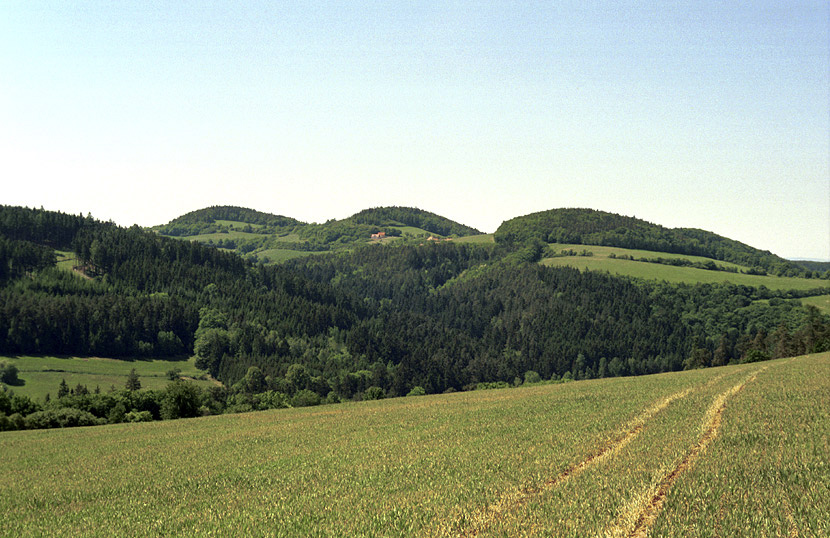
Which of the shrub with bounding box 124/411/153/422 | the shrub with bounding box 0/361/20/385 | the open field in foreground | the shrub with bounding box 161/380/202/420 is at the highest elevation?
the open field in foreground

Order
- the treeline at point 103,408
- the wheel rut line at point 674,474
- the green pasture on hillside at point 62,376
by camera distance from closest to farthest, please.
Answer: the wheel rut line at point 674,474, the treeline at point 103,408, the green pasture on hillside at point 62,376

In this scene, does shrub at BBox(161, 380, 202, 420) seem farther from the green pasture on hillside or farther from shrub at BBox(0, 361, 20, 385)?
shrub at BBox(0, 361, 20, 385)

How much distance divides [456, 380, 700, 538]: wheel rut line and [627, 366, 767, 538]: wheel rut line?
3557 mm

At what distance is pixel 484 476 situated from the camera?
1107 inches

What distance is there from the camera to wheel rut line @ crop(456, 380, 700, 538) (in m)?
21.0

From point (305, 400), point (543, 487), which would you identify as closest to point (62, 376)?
point (305, 400)

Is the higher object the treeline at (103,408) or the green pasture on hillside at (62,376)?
the treeline at (103,408)

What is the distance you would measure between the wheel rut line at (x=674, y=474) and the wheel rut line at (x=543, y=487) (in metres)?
3.56

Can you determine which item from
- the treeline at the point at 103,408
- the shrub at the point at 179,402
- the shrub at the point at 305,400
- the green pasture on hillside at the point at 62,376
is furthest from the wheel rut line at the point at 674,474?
the green pasture on hillside at the point at 62,376

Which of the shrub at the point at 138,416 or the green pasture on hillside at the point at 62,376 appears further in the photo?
the green pasture on hillside at the point at 62,376

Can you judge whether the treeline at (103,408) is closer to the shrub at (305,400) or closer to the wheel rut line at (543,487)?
the shrub at (305,400)

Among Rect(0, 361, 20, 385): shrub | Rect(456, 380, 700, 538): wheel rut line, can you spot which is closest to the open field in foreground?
Rect(456, 380, 700, 538): wheel rut line

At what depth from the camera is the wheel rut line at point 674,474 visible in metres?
19.5

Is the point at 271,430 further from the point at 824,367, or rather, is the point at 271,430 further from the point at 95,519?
the point at 824,367
